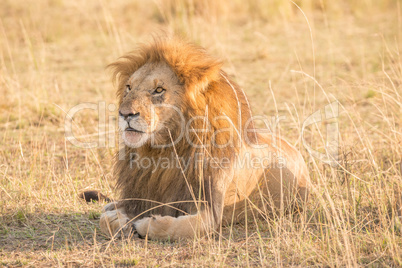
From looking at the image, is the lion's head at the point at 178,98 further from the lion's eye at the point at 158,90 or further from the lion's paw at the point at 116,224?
the lion's paw at the point at 116,224

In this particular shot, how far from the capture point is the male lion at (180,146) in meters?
3.90

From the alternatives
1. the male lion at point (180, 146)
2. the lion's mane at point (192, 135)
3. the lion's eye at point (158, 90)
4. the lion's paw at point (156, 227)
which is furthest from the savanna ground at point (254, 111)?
the lion's eye at point (158, 90)

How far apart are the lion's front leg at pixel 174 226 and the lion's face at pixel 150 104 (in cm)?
51

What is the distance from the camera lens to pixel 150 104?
154 inches

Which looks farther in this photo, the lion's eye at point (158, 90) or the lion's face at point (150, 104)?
the lion's eye at point (158, 90)

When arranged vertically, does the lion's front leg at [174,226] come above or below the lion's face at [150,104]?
below

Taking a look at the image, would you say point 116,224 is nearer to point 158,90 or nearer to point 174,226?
point 174,226

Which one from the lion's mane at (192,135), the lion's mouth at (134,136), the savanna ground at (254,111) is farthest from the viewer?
the lion's mane at (192,135)

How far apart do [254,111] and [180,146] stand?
335cm

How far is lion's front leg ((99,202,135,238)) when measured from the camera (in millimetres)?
3945

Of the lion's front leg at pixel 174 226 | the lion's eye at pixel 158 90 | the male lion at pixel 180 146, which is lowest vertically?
the lion's front leg at pixel 174 226

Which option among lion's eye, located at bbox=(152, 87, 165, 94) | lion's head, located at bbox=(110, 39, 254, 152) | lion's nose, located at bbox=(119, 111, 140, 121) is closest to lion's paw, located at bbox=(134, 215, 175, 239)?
lion's head, located at bbox=(110, 39, 254, 152)

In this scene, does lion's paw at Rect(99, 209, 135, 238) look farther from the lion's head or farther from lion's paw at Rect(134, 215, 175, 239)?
the lion's head

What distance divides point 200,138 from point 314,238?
3.40 ft
